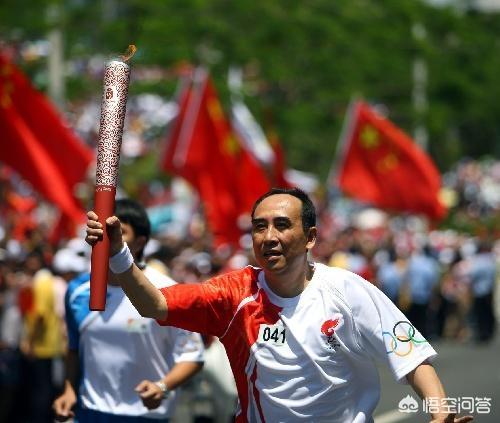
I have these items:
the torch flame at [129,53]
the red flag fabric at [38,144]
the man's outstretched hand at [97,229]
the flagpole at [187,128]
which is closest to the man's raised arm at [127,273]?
the man's outstretched hand at [97,229]

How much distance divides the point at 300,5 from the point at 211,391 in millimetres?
19226

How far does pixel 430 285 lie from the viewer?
784 inches

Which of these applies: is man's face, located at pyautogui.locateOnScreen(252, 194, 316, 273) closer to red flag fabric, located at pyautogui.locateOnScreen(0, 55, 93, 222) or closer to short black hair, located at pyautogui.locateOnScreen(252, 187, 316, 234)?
short black hair, located at pyautogui.locateOnScreen(252, 187, 316, 234)

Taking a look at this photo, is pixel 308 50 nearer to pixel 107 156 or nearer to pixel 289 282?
pixel 289 282

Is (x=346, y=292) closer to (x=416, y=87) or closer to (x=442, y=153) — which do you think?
(x=416, y=87)

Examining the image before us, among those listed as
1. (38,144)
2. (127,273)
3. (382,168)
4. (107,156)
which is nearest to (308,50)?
(382,168)

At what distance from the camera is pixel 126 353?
645cm

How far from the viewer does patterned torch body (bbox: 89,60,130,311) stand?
434 centimetres

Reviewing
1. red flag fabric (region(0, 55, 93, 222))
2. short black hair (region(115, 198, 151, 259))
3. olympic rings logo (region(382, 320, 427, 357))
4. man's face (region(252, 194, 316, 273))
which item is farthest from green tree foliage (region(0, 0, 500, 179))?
olympic rings logo (region(382, 320, 427, 357))

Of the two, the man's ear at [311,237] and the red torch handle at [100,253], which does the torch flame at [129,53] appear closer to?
the red torch handle at [100,253]

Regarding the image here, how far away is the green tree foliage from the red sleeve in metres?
12.4

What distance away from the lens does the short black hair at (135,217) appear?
638cm

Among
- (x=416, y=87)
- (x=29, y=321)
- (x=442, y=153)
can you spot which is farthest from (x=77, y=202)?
(x=442, y=153)

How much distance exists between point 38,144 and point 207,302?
8702 mm
